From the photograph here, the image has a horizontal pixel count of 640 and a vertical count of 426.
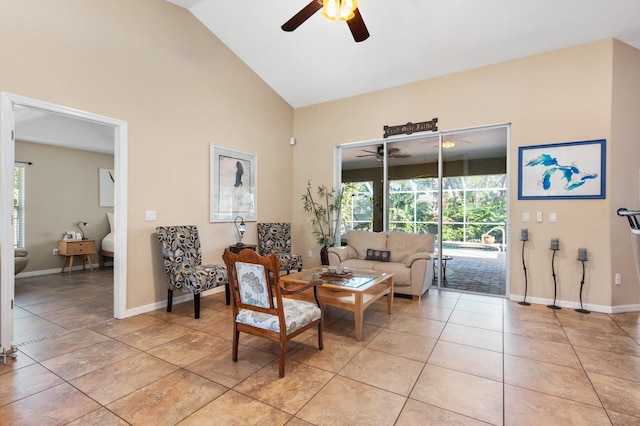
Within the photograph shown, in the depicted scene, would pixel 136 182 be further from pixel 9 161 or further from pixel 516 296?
pixel 516 296

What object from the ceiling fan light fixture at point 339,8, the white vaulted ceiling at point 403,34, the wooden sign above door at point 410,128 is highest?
the white vaulted ceiling at point 403,34

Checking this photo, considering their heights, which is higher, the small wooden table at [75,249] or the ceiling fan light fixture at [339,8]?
the ceiling fan light fixture at [339,8]

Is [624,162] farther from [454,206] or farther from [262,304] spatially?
[262,304]

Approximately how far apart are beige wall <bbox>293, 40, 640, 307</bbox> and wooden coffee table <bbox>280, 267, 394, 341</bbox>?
2.12 m

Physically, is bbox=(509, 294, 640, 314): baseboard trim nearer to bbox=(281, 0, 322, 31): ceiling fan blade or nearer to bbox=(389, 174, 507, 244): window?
bbox=(389, 174, 507, 244): window

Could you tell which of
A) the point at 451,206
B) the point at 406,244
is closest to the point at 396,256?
the point at 406,244

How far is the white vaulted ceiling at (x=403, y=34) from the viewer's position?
11.5 feet

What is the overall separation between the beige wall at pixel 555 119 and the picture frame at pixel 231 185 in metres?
2.77

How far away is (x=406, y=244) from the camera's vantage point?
482cm

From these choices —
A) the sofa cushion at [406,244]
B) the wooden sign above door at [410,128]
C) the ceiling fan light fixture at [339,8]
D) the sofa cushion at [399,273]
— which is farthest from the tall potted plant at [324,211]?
the ceiling fan light fixture at [339,8]

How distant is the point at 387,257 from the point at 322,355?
7.92 feet

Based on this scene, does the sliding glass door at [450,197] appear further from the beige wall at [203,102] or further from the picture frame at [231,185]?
the picture frame at [231,185]

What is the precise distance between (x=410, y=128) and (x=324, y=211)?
2.12 metres

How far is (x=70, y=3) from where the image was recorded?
3115mm
